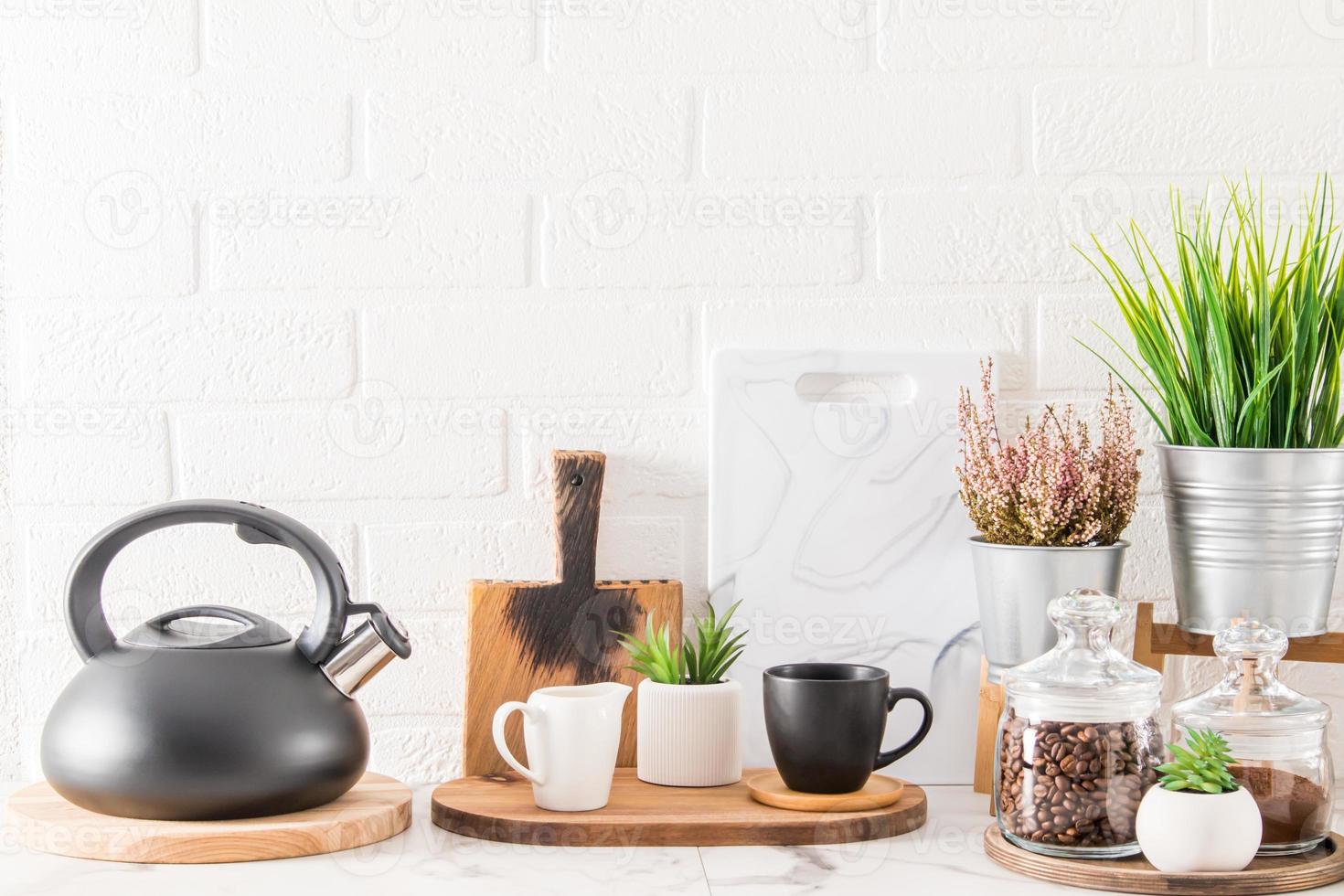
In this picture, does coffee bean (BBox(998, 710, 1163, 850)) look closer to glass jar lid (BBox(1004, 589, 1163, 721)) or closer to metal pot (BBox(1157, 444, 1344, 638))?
glass jar lid (BBox(1004, 589, 1163, 721))

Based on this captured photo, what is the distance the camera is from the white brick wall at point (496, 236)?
3.67 ft

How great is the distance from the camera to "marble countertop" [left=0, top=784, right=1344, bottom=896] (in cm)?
83

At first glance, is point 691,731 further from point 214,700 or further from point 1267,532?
point 1267,532

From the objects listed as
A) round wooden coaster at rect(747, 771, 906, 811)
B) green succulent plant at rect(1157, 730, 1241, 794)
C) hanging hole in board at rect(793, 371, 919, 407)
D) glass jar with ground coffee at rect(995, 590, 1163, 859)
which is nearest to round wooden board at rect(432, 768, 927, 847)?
round wooden coaster at rect(747, 771, 906, 811)

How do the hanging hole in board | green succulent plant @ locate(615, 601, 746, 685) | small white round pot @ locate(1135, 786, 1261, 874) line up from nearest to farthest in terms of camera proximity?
small white round pot @ locate(1135, 786, 1261, 874) < green succulent plant @ locate(615, 601, 746, 685) < the hanging hole in board

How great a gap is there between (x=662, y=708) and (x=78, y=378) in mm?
600

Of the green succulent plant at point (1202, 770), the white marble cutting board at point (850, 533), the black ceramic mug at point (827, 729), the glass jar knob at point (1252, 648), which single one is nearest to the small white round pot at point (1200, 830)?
the green succulent plant at point (1202, 770)

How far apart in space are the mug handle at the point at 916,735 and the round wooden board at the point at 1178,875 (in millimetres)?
124

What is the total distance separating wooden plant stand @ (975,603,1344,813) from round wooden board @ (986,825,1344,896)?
0.39 feet

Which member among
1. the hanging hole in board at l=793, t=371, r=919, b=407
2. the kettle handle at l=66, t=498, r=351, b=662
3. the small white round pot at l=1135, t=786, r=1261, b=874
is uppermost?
the hanging hole in board at l=793, t=371, r=919, b=407

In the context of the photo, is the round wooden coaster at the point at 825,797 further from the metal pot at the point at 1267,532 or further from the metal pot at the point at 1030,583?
the metal pot at the point at 1267,532

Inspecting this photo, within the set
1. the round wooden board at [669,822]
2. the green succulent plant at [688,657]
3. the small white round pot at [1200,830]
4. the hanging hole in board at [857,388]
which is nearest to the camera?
the small white round pot at [1200,830]

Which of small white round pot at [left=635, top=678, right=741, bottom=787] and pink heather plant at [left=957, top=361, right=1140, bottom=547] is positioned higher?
pink heather plant at [left=957, top=361, right=1140, bottom=547]

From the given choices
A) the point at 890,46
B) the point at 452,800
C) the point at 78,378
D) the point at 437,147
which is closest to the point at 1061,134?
the point at 890,46
